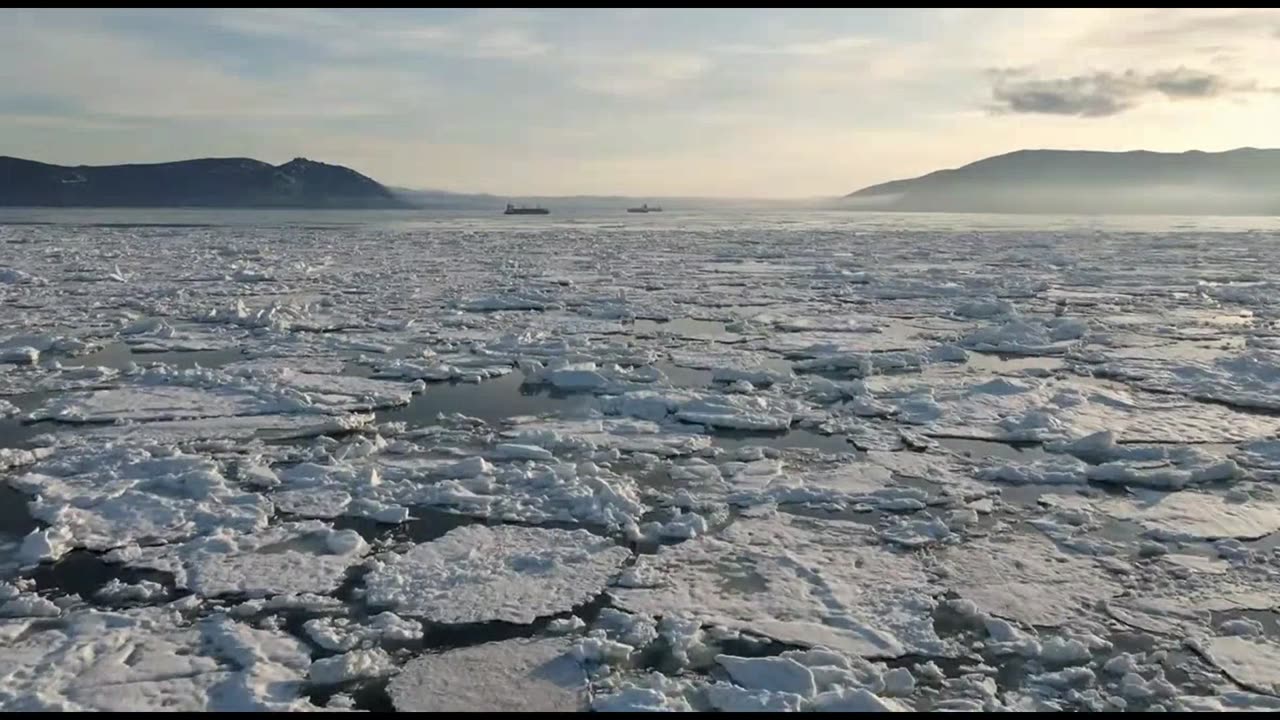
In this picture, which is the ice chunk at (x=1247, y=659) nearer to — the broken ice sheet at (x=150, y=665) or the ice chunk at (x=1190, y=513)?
the ice chunk at (x=1190, y=513)

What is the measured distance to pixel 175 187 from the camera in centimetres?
10575

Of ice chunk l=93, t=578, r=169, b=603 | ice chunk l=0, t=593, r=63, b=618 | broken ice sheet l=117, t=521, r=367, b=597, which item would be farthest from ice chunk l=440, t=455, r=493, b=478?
ice chunk l=0, t=593, r=63, b=618

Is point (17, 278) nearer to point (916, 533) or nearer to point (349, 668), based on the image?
point (349, 668)

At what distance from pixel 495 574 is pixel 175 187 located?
384ft

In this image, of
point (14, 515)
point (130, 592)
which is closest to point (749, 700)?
point (130, 592)

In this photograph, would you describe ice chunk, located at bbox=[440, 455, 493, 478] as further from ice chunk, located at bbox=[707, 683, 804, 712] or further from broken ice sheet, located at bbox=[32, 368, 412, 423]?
ice chunk, located at bbox=[707, 683, 804, 712]


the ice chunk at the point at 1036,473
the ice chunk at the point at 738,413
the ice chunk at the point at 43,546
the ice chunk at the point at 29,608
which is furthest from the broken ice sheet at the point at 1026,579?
the ice chunk at the point at 43,546

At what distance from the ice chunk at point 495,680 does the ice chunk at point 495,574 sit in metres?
0.31

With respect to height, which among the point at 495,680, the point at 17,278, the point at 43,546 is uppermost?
the point at 17,278

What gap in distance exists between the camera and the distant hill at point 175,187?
9744 cm

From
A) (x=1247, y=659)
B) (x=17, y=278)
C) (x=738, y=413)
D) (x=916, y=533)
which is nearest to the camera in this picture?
(x=1247, y=659)

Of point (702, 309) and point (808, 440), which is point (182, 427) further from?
point (702, 309)

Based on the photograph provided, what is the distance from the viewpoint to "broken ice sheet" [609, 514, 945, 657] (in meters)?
3.81

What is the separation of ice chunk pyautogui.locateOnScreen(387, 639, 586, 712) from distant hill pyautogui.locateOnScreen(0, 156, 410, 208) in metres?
104
